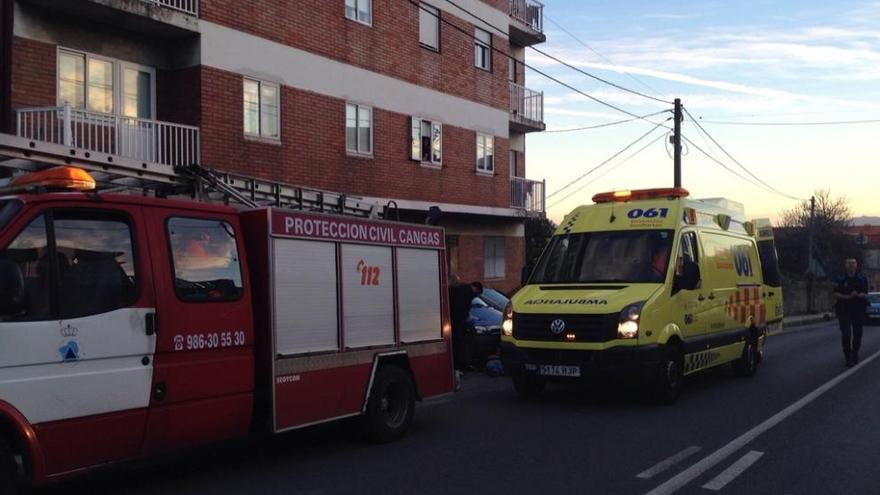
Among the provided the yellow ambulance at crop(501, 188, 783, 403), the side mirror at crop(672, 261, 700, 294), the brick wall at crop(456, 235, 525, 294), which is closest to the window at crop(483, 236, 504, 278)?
the brick wall at crop(456, 235, 525, 294)

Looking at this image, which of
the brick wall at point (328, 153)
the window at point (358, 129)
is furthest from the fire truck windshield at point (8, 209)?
the window at point (358, 129)

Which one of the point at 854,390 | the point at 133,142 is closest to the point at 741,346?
the point at 854,390

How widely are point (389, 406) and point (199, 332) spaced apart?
270cm

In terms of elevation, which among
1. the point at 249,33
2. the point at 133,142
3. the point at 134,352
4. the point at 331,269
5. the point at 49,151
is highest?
the point at 249,33

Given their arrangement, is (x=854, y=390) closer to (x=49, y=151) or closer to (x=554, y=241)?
(x=554, y=241)

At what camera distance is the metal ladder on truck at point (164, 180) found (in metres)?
6.53

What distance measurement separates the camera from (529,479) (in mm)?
6574

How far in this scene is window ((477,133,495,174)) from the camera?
24678mm

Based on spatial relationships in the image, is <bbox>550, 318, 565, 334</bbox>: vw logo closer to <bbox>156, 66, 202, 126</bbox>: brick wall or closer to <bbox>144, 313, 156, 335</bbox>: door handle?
<bbox>144, 313, 156, 335</bbox>: door handle

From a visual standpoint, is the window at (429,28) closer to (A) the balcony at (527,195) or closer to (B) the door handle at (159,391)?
(A) the balcony at (527,195)

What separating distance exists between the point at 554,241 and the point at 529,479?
5428mm

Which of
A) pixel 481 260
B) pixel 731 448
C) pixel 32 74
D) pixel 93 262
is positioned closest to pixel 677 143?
pixel 481 260

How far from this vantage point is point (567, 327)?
9906 mm

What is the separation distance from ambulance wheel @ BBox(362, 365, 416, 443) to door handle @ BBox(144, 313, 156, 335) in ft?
8.58
